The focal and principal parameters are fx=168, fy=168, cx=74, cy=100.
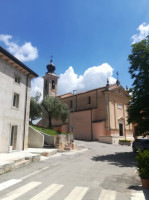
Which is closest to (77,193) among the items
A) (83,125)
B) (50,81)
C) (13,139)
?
(13,139)

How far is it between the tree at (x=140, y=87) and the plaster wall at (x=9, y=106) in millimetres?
10535

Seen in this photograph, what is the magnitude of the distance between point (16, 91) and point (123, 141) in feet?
67.0

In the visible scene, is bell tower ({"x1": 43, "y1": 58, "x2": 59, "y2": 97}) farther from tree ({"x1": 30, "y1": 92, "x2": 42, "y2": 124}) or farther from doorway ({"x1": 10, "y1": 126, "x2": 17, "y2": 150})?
doorway ({"x1": 10, "y1": 126, "x2": 17, "y2": 150})

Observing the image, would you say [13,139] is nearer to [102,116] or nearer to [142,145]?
[142,145]

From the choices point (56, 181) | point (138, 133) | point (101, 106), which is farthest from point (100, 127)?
point (56, 181)

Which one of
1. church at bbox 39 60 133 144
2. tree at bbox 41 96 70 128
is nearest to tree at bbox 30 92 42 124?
tree at bbox 41 96 70 128

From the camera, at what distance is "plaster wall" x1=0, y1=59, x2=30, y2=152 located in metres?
14.2

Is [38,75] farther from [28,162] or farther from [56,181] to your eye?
[56,181]

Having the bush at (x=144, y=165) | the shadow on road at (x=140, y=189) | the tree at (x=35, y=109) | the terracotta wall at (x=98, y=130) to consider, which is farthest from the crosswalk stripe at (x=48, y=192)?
the terracotta wall at (x=98, y=130)

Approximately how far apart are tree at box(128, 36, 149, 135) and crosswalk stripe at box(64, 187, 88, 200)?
34.6ft

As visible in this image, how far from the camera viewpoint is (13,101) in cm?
1652

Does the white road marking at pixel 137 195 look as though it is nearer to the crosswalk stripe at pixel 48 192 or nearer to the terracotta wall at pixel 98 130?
the crosswalk stripe at pixel 48 192

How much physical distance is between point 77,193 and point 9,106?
38.4 ft

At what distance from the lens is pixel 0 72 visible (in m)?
14.3
